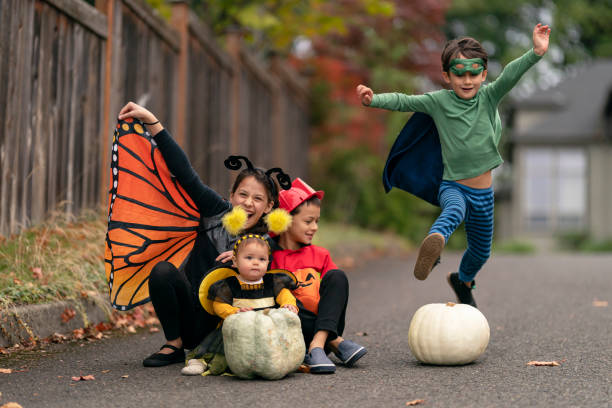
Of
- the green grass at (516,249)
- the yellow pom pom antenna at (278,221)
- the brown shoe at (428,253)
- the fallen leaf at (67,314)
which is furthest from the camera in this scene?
the green grass at (516,249)

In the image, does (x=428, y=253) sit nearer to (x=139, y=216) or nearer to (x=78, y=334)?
(x=139, y=216)

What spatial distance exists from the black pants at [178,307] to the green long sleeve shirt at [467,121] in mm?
1667

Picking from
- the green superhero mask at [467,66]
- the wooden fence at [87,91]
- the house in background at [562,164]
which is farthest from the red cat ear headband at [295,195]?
the house in background at [562,164]

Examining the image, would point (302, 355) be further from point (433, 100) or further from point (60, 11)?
point (60, 11)

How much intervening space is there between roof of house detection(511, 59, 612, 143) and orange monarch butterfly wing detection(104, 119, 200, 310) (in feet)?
75.6

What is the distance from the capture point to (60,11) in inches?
240

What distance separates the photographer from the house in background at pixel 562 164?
25.4 m

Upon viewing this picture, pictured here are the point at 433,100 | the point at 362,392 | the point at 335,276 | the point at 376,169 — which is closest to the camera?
the point at 362,392

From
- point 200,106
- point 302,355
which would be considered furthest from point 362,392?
point 200,106

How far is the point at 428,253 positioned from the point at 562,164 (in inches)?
938

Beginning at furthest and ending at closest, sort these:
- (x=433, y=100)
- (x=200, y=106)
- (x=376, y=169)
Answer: (x=376, y=169) → (x=200, y=106) → (x=433, y=100)

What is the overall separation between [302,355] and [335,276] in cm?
50

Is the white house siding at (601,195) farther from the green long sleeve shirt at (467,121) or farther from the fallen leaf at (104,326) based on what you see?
the fallen leaf at (104,326)

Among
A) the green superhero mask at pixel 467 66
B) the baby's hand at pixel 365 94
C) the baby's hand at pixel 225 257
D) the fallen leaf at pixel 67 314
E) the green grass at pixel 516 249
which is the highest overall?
the green superhero mask at pixel 467 66
